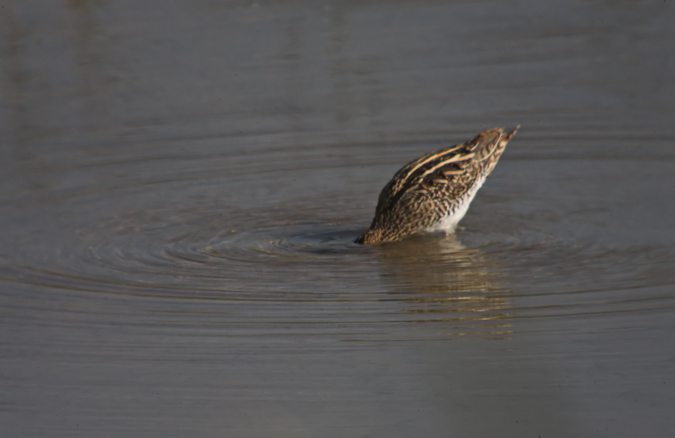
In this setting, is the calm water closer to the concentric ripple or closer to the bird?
the concentric ripple

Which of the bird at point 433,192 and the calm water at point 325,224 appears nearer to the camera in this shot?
the calm water at point 325,224

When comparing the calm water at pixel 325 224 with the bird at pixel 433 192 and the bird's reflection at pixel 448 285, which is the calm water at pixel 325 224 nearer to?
the bird's reflection at pixel 448 285

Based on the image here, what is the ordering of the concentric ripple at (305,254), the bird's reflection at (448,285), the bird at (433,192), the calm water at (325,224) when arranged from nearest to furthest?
the calm water at (325,224), the bird's reflection at (448,285), the concentric ripple at (305,254), the bird at (433,192)

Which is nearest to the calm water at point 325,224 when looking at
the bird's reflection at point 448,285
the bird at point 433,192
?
the bird's reflection at point 448,285

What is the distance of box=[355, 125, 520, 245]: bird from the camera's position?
941cm

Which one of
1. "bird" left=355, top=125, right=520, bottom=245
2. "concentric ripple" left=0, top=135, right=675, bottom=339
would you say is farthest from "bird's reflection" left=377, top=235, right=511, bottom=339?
"bird" left=355, top=125, right=520, bottom=245

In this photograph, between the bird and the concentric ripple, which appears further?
the bird

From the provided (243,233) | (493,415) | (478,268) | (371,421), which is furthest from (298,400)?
(243,233)

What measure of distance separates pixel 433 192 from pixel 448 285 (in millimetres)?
1792

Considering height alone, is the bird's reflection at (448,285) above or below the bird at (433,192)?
below

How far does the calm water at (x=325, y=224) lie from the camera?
6.00 metres

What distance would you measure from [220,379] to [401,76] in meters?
6.80

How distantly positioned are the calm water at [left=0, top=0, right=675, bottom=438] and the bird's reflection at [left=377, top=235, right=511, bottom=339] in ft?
0.08

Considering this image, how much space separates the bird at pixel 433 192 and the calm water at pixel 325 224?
0.17 m
